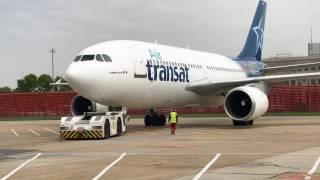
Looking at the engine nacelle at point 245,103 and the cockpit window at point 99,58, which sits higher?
the cockpit window at point 99,58

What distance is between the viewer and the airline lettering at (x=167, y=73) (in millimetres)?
26438

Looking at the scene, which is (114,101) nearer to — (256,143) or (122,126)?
(122,126)

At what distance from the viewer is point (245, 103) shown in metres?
29.1

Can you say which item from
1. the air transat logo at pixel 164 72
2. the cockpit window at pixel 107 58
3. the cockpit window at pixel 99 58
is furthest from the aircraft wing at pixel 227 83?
the cockpit window at pixel 99 58

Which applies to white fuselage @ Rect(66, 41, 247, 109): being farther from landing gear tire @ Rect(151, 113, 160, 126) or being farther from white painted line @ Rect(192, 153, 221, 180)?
white painted line @ Rect(192, 153, 221, 180)

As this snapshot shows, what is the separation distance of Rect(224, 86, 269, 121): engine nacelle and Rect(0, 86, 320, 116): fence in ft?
70.4

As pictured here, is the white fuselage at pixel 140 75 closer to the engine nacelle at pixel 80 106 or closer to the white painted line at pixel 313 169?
the engine nacelle at pixel 80 106

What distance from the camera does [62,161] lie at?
14320mm

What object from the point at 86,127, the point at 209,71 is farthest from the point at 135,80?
the point at 209,71

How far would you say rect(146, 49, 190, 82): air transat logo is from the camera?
86.8ft

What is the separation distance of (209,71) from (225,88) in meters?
2.78

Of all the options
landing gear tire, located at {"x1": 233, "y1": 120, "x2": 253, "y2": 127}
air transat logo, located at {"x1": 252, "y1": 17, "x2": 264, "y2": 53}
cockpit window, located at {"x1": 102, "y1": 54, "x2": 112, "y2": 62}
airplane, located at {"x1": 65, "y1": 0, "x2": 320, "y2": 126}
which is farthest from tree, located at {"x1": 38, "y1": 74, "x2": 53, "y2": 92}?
cockpit window, located at {"x1": 102, "y1": 54, "x2": 112, "y2": 62}

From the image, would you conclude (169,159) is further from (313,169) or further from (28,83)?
(28,83)

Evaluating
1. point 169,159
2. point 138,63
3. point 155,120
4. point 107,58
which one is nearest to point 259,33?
point 155,120
